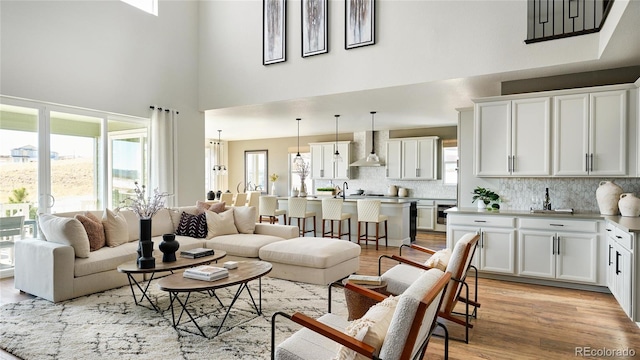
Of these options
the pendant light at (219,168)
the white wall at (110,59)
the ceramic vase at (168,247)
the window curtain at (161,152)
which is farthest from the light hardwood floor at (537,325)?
the pendant light at (219,168)

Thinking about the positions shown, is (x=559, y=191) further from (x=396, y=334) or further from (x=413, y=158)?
(x=413, y=158)

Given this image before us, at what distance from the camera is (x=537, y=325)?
3.27 meters

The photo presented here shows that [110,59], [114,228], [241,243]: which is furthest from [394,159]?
[114,228]

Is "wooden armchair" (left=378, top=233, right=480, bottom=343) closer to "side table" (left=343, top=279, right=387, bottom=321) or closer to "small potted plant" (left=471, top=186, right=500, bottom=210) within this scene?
"side table" (left=343, top=279, right=387, bottom=321)

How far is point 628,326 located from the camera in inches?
129

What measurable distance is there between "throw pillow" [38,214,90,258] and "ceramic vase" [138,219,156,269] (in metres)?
0.93

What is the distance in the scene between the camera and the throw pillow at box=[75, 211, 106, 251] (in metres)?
4.17

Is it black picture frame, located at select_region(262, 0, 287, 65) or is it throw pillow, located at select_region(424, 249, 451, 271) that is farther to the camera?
black picture frame, located at select_region(262, 0, 287, 65)

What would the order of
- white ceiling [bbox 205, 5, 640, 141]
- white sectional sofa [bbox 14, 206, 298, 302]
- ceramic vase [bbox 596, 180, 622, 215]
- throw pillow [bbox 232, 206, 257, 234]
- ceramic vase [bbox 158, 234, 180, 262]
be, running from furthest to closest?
1. throw pillow [bbox 232, 206, 257, 234]
2. ceramic vase [bbox 596, 180, 622, 215]
3. white ceiling [bbox 205, 5, 640, 141]
4. white sectional sofa [bbox 14, 206, 298, 302]
5. ceramic vase [bbox 158, 234, 180, 262]

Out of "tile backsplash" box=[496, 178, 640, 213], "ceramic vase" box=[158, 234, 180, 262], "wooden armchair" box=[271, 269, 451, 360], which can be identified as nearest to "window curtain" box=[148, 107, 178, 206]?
"ceramic vase" box=[158, 234, 180, 262]

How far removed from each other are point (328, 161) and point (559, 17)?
6.85m

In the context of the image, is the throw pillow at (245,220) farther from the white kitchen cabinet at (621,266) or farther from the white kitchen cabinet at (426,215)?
the white kitchen cabinet at (426,215)

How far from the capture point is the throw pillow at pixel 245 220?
5.52m

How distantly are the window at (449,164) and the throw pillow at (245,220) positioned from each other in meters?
5.56
